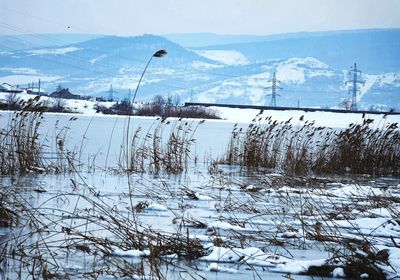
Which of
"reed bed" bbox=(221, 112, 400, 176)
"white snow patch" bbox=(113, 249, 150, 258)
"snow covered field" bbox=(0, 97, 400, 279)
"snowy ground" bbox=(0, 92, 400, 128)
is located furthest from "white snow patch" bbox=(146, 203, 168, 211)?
"snowy ground" bbox=(0, 92, 400, 128)

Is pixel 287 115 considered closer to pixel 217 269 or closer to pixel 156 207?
pixel 156 207

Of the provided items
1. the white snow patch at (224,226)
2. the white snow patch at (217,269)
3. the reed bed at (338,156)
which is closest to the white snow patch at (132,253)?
the white snow patch at (217,269)

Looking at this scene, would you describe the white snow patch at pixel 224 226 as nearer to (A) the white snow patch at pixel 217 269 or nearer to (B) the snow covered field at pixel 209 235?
(B) the snow covered field at pixel 209 235

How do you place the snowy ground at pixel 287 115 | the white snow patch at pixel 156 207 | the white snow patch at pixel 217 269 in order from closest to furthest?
1. the white snow patch at pixel 217 269
2. the white snow patch at pixel 156 207
3. the snowy ground at pixel 287 115

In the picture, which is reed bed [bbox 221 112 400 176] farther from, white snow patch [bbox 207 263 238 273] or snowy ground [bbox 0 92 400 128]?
snowy ground [bbox 0 92 400 128]

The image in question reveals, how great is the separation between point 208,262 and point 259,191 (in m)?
5.67

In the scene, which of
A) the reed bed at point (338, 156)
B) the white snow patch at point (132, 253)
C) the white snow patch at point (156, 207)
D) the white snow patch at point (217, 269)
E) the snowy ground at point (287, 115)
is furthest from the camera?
the snowy ground at point (287, 115)

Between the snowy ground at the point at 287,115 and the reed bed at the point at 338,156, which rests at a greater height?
the snowy ground at the point at 287,115

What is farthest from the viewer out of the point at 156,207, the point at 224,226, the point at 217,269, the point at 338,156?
the point at 338,156

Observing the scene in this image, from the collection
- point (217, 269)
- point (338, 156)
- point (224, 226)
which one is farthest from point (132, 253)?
point (338, 156)

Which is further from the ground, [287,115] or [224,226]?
[287,115]

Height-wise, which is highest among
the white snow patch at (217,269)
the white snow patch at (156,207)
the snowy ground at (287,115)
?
the snowy ground at (287,115)

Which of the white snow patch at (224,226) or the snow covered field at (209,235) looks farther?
the white snow patch at (224,226)

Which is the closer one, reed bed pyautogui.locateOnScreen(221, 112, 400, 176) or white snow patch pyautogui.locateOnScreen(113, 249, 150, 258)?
white snow patch pyautogui.locateOnScreen(113, 249, 150, 258)
